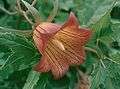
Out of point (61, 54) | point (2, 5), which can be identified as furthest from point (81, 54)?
point (2, 5)

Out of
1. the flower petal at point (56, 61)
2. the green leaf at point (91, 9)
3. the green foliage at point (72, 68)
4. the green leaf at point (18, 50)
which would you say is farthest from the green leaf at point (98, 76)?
the green leaf at point (91, 9)

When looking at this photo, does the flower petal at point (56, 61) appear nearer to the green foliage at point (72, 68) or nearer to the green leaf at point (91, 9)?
the green foliage at point (72, 68)

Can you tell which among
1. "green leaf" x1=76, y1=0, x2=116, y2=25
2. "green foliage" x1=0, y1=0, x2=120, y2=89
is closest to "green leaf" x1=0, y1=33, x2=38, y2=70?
"green foliage" x1=0, y1=0, x2=120, y2=89

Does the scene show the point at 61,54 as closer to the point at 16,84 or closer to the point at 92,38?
the point at 92,38

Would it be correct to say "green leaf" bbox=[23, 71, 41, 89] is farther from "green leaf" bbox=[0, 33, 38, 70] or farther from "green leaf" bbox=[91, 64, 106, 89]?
"green leaf" bbox=[91, 64, 106, 89]

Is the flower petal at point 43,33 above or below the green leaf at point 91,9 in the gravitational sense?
above

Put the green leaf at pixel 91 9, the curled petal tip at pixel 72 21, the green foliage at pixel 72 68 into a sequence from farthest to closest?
the green leaf at pixel 91 9, the green foliage at pixel 72 68, the curled petal tip at pixel 72 21

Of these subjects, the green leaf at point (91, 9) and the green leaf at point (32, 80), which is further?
the green leaf at point (91, 9)
